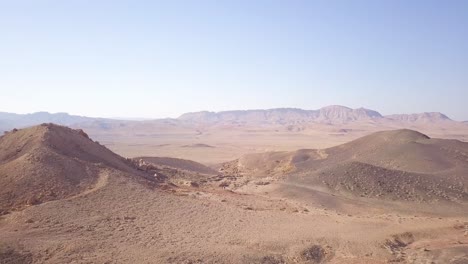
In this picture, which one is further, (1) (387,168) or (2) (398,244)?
(1) (387,168)

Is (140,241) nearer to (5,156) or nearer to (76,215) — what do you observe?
(76,215)

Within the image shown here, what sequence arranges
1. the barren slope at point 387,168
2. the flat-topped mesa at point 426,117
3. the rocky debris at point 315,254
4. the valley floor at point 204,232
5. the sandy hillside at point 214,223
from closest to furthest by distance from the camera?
the valley floor at point 204,232, the sandy hillside at point 214,223, the rocky debris at point 315,254, the barren slope at point 387,168, the flat-topped mesa at point 426,117

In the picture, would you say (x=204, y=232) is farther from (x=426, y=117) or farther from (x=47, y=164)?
(x=426, y=117)

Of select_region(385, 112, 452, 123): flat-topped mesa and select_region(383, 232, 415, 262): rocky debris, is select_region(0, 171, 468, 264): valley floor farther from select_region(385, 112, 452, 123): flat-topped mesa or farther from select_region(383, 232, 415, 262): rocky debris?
select_region(385, 112, 452, 123): flat-topped mesa

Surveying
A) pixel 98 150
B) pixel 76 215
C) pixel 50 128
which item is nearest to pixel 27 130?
pixel 50 128

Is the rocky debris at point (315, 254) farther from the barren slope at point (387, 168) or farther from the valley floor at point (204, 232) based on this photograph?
the barren slope at point (387, 168)

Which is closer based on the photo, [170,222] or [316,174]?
[170,222]

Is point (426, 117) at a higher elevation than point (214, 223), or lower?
higher

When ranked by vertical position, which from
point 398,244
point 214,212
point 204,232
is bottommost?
point 398,244

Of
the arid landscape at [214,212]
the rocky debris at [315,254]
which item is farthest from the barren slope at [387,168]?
the rocky debris at [315,254]

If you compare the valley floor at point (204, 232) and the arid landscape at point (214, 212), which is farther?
the arid landscape at point (214, 212)

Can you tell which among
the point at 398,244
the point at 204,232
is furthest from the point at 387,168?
the point at 204,232
